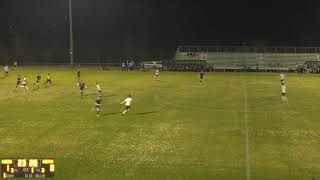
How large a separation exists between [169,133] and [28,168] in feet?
60.4

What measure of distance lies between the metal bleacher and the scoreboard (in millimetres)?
70826

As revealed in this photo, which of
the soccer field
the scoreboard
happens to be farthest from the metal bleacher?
the scoreboard

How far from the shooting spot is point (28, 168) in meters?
14.1

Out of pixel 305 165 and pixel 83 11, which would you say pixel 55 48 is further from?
pixel 305 165

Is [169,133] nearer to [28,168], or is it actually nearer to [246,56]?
[28,168]

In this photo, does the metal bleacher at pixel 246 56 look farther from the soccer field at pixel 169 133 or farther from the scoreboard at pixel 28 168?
the scoreboard at pixel 28 168

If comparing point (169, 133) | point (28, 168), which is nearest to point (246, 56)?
point (169, 133)

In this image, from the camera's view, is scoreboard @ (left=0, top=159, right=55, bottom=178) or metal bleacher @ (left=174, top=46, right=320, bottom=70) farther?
metal bleacher @ (left=174, top=46, right=320, bottom=70)

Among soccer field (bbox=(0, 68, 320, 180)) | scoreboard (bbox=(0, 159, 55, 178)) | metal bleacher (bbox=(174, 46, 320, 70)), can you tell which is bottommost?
soccer field (bbox=(0, 68, 320, 180))

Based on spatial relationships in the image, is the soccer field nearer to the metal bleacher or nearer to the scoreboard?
the scoreboard

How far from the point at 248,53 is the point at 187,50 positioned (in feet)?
35.6

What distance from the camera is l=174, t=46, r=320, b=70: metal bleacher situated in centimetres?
8575

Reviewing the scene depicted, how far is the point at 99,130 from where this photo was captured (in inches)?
1287

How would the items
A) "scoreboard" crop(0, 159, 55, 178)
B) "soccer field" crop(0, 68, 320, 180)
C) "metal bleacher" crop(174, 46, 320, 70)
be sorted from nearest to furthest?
"scoreboard" crop(0, 159, 55, 178) < "soccer field" crop(0, 68, 320, 180) < "metal bleacher" crop(174, 46, 320, 70)
